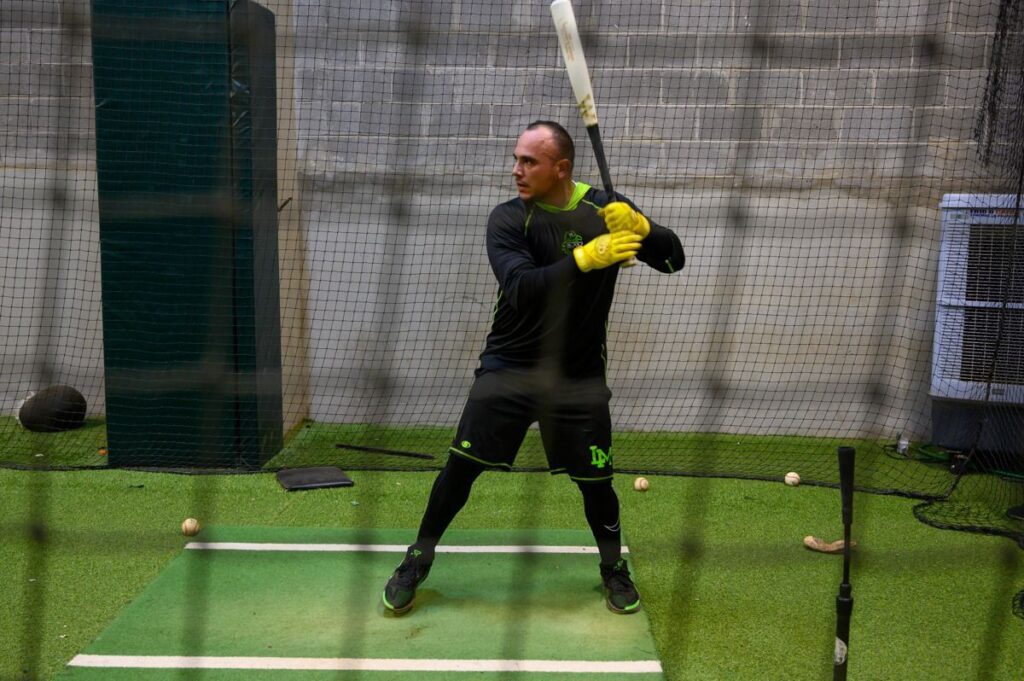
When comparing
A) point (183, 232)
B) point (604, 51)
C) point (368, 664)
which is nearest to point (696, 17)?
point (604, 51)

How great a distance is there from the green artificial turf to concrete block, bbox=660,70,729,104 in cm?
195

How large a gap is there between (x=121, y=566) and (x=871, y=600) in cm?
257

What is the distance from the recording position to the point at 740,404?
573cm

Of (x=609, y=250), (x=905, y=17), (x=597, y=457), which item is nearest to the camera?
(x=609, y=250)

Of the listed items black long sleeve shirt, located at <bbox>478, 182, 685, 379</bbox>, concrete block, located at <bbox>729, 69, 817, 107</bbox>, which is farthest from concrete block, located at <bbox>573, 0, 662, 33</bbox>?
black long sleeve shirt, located at <bbox>478, 182, 685, 379</bbox>

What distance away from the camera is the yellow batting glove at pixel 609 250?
295 centimetres

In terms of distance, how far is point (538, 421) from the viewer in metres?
3.32

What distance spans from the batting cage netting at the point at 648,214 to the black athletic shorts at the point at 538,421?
5.69 feet

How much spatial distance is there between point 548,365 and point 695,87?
265cm

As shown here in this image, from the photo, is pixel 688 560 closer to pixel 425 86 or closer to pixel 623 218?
pixel 623 218

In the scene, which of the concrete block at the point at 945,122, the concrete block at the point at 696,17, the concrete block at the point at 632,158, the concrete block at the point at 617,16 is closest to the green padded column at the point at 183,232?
the concrete block at the point at 617,16

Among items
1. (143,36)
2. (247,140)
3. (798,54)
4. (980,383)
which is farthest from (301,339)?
(980,383)

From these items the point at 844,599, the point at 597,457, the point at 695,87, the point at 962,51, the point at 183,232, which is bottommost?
the point at 597,457

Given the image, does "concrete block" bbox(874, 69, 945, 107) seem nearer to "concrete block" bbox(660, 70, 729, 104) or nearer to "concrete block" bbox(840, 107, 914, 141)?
"concrete block" bbox(840, 107, 914, 141)
